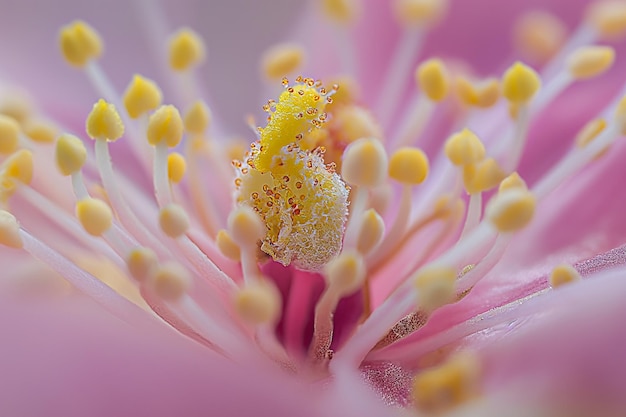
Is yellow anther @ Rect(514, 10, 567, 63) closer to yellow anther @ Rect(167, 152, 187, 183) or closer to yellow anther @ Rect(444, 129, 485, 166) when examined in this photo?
yellow anther @ Rect(444, 129, 485, 166)

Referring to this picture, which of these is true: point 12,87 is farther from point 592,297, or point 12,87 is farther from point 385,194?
point 592,297

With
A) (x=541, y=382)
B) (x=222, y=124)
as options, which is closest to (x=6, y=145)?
(x=222, y=124)

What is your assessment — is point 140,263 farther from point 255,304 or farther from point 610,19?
point 610,19

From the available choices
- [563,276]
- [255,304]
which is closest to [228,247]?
[255,304]

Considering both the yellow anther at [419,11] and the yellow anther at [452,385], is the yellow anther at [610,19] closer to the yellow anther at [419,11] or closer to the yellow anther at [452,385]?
the yellow anther at [419,11]

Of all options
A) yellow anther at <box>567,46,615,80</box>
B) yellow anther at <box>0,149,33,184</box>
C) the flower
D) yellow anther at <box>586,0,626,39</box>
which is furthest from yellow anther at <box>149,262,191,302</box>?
yellow anther at <box>586,0,626,39</box>

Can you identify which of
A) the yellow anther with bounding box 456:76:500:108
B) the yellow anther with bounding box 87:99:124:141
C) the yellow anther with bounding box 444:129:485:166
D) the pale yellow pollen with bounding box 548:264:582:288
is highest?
the yellow anther with bounding box 456:76:500:108

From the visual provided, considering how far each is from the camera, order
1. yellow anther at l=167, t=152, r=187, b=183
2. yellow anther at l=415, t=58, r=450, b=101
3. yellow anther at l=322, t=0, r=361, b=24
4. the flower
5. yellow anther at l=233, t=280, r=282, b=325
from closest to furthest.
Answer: the flower
yellow anther at l=233, t=280, r=282, b=325
yellow anther at l=167, t=152, r=187, b=183
yellow anther at l=415, t=58, r=450, b=101
yellow anther at l=322, t=0, r=361, b=24
